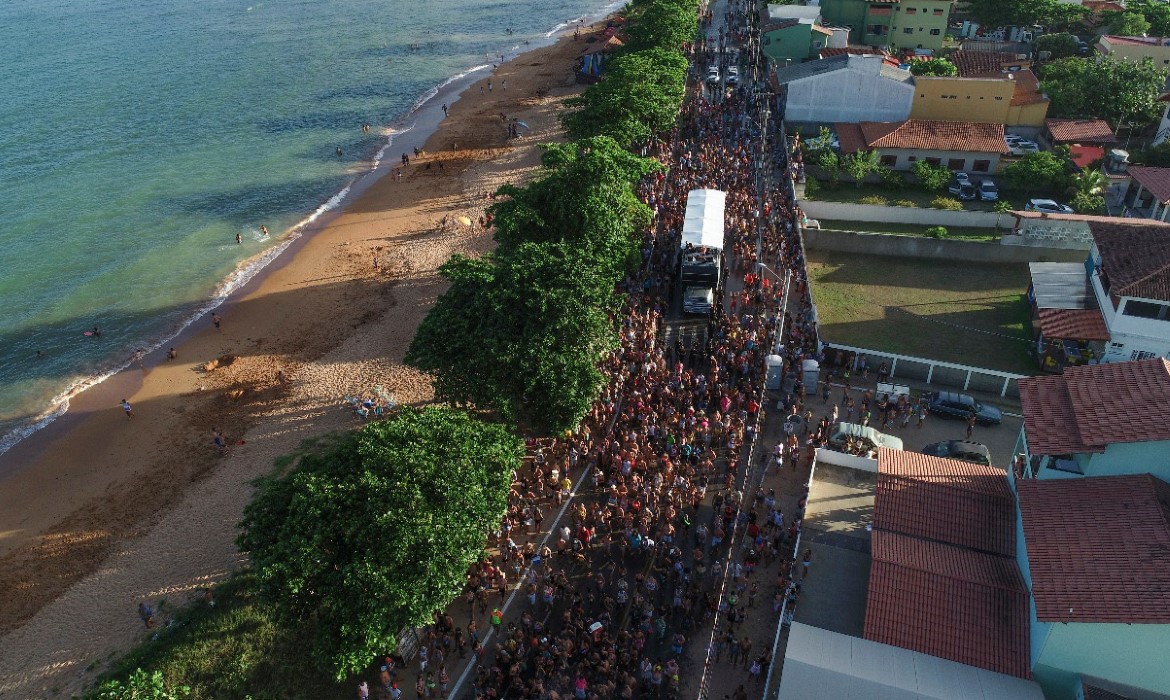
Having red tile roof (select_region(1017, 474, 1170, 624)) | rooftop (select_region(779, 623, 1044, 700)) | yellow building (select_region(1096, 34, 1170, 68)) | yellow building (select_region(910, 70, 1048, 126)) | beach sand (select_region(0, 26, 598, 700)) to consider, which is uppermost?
yellow building (select_region(1096, 34, 1170, 68))

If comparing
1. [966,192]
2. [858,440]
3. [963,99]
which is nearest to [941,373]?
[858,440]

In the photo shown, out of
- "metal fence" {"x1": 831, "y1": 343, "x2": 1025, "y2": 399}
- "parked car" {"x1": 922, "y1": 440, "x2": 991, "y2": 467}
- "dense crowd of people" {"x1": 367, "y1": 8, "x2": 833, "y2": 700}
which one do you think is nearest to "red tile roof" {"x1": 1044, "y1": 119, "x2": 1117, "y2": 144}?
"dense crowd of people" {"x1": 367, "y1": 8, "x2": 833, "y2": 700}

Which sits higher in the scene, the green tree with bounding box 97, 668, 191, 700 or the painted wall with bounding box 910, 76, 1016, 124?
the painted wall with bounding box 910, 76, 1016, 124

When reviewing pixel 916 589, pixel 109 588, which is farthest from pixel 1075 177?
pixel 109 588

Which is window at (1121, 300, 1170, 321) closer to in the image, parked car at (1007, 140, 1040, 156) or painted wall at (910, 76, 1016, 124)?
parked car at (1007, 140, 1040, 156)

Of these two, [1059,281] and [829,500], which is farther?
[1059,281]

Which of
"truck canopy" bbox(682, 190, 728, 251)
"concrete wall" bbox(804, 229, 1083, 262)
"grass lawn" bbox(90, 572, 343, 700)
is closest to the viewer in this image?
"grass lawn" bbox(90, 572, 343, 700)

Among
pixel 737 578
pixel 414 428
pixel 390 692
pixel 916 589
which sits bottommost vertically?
pixel 390 692

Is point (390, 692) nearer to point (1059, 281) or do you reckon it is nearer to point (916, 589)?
point (916, 589)

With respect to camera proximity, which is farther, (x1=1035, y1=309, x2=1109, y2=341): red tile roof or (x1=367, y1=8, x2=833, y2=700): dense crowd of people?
(x1=1035, y1=309, x2=1109, y2=341): red tile roof
